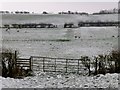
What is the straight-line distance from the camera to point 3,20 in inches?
6353

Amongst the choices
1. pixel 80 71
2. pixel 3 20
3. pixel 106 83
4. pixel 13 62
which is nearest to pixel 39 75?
pixel 13 62

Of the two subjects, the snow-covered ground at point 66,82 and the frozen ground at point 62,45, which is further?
the frozen ground at point 62,45

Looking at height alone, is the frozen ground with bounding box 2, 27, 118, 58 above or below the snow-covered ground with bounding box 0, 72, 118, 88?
above

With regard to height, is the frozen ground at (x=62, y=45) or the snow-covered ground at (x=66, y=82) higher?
the frozen ground at (x=62, y=45)

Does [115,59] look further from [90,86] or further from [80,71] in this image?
[90,86]

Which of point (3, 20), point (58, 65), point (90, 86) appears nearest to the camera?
point (90, 86)

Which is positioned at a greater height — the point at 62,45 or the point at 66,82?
the point at 62,45

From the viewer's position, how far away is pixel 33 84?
20.3 metres

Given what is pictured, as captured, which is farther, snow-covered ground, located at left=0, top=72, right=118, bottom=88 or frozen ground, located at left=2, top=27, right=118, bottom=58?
frozen ground, located at left=2, top=27, right=118, bottom=58

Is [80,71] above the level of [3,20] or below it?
below

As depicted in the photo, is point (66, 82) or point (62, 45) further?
point (62, 45)

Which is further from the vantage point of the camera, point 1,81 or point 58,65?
point 58,65

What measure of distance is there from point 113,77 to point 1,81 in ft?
20.4

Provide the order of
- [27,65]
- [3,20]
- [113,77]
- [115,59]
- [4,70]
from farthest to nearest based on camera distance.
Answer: [3,20] → [27,65] → [115,59] → [4,70] → [113,77]
